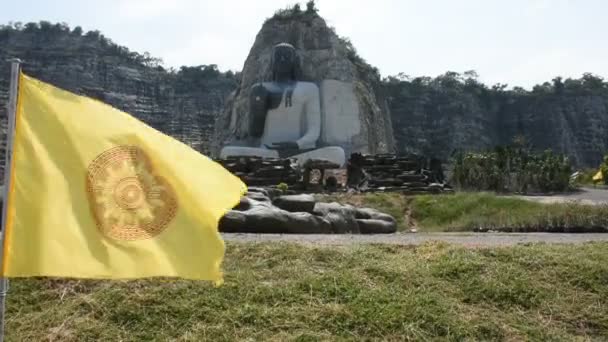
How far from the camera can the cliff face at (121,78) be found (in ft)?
146

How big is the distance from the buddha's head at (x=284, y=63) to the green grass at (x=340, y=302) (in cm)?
2020

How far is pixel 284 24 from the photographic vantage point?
1235 inches

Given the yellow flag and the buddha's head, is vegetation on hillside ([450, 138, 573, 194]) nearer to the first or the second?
the buddha's head

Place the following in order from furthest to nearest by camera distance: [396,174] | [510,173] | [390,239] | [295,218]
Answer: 1. [510,173]
2. [396,174]
3. [295,218]
4. [390,239]

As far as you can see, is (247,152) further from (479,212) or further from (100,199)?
(100,199)

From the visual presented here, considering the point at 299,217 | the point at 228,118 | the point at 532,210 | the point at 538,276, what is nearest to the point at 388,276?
the point at 538,276

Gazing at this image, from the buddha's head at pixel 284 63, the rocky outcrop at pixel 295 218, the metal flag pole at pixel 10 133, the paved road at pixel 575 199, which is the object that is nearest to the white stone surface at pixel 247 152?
the buddha's head at pixel 284 63

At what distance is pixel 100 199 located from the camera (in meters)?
3.58

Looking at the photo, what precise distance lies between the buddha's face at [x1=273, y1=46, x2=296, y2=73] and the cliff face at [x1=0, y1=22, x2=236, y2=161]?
15763 millimetres

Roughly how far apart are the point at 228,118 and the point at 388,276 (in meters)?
26.7

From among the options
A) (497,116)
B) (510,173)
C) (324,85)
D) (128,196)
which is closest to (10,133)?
(128,196)

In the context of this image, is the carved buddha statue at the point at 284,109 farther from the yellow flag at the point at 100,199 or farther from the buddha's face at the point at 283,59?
the yellow flag at the point at 100,199

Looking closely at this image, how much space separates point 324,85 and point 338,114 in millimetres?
1579

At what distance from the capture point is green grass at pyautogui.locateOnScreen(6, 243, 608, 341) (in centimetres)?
479
